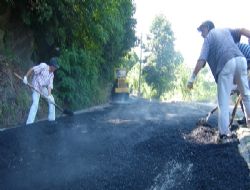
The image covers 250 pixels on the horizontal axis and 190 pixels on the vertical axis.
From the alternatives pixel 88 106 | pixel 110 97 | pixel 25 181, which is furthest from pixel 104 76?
pixel 25 181

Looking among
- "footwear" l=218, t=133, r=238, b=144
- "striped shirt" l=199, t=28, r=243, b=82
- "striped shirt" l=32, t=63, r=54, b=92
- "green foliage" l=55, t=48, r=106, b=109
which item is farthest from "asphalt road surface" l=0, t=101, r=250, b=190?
"green foliage" l=55, t=48, r=106, b=109

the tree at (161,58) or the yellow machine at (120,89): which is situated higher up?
the tree at (161,58)

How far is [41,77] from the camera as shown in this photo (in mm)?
9914

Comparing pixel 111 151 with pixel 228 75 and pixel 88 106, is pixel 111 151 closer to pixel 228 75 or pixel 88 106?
pixel 228 75

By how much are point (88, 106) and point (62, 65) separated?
8.74ft

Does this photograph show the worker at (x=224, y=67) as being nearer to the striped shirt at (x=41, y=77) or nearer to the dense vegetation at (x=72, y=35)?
the striped shirt at (x=41, y=77)

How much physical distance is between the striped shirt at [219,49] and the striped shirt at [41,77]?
4723mm

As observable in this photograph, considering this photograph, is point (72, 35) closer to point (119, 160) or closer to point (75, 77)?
point (75, 77)

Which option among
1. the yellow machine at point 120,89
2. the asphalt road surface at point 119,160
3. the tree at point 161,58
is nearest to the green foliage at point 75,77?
the yellow machine at point 120,89

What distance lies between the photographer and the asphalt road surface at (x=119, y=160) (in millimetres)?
4375

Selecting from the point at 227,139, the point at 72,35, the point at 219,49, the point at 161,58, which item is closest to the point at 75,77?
the point at 72,35

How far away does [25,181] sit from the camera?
4.66 m

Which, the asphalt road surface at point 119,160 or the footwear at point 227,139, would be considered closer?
the asphalt road surface at point 119,160

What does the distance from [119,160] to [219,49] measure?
215 centimetres
